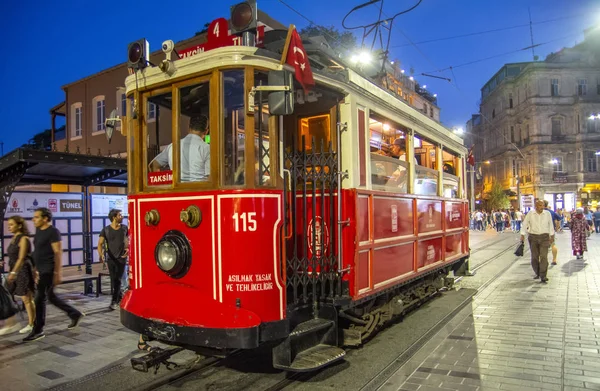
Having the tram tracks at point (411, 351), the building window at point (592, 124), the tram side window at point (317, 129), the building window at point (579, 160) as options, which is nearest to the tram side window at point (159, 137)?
the tram side window at point (317, 129)

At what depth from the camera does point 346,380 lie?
181 inches

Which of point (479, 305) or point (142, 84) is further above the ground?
point (142, 84)

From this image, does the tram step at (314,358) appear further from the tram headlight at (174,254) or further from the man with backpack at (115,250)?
the man with backpack at (115,250)

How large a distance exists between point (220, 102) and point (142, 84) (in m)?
1.10

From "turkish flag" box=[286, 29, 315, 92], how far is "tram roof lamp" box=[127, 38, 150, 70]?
1.46m

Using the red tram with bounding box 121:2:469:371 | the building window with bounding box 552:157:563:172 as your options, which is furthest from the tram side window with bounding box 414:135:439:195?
the building window with bounding box 552:157:563:172

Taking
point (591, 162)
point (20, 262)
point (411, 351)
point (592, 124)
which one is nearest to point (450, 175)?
point (411, 351)

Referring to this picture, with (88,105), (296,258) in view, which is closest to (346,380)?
(296,258)

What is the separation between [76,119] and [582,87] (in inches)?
1841

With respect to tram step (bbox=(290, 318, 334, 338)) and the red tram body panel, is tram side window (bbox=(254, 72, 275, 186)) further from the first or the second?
tram step (bbox=(290, 318, 334, 338))

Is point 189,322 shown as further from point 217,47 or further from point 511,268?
point 511,268

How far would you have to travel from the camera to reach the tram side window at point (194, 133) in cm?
442

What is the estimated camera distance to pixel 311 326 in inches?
181

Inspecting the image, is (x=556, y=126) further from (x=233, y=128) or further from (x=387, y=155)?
(x=233, y=128)
